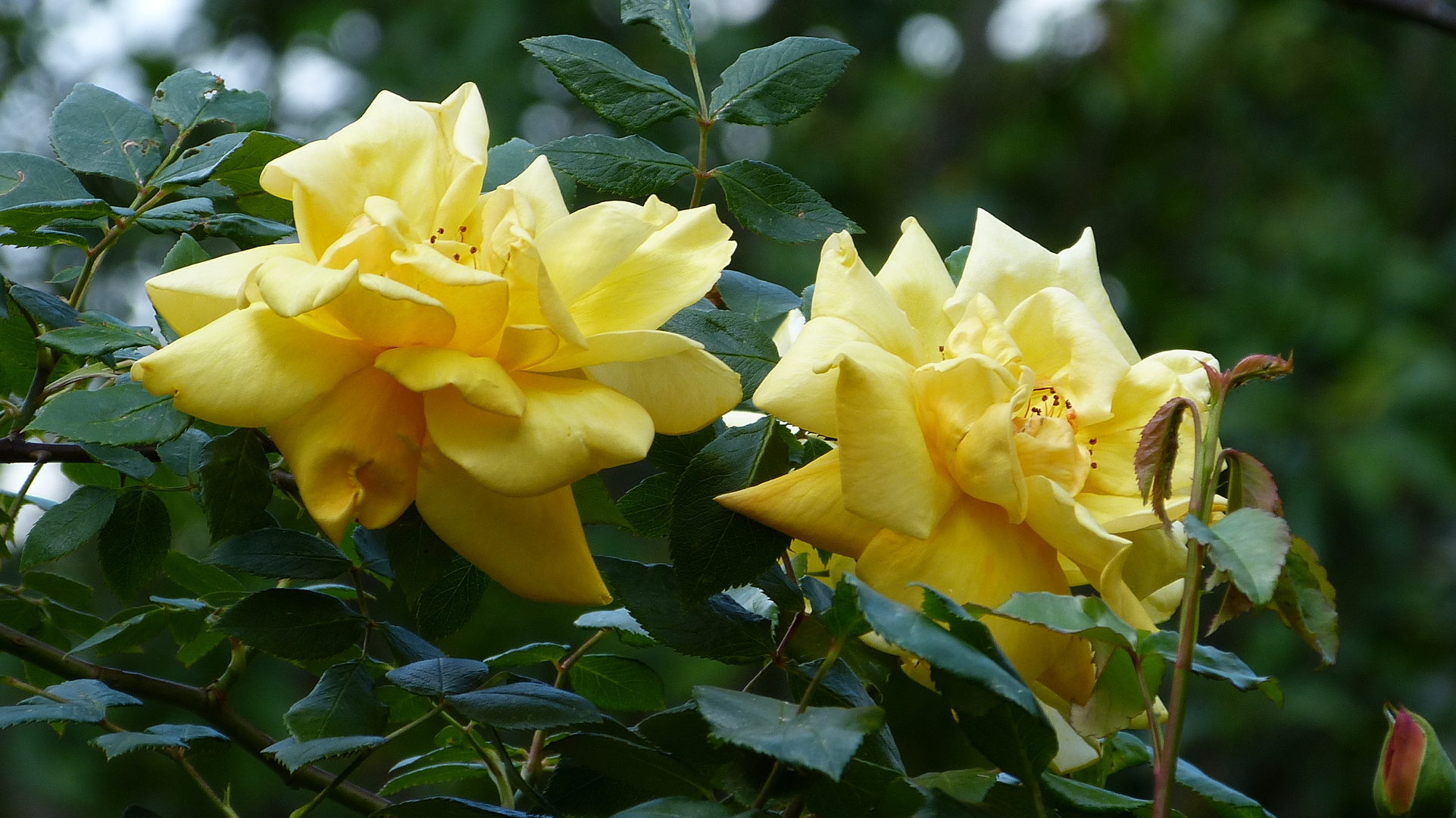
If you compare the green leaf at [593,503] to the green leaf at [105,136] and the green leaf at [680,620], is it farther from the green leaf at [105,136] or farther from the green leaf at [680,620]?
the green leaf at [105,136]

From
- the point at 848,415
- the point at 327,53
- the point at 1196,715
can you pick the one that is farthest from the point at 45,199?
the point at 327,53

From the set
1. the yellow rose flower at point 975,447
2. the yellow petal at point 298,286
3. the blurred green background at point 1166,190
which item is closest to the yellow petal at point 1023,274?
the yellow rose flower at point 975,447

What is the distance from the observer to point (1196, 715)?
255 centimetres

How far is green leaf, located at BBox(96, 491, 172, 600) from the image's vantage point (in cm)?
48

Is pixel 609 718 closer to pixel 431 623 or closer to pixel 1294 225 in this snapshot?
pixel 431 623

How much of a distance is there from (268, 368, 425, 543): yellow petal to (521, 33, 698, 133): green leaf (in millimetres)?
160

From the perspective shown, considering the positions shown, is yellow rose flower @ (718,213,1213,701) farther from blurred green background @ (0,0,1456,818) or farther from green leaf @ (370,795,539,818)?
blurred green background @ (0,0,1456,818)

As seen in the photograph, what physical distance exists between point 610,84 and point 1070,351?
7.9 inches

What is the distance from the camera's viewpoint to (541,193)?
1.26ft

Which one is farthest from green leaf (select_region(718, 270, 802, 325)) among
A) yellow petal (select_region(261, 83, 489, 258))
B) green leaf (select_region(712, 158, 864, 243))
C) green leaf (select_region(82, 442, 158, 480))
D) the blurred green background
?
the blurred green background

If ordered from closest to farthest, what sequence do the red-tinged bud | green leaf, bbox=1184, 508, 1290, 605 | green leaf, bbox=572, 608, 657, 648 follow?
green leaf, bbox=1184, 508, 1290, 605, the red-tinged bud, green leaf, bbox=572, 608, 657, 648

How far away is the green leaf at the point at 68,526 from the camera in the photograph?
463 millimetres

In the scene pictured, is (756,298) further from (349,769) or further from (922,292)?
(349,769)

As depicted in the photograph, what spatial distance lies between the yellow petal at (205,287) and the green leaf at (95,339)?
7 cm
